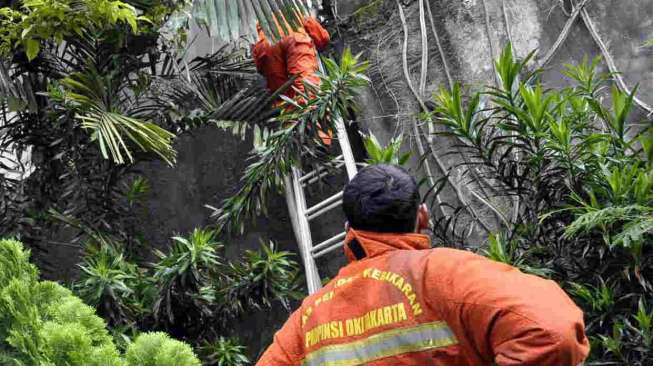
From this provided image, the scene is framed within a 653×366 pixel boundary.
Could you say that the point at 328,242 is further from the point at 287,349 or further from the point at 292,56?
the point at 287,349

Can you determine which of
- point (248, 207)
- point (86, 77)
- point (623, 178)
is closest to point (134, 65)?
point (86, 77)

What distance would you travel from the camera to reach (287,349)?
347cm

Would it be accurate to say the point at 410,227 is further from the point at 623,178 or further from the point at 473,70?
the point at 473,70

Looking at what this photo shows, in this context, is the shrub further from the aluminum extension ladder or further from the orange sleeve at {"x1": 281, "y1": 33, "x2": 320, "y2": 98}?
the orange sleeve at {"x1": 281, "y1": 33, "x2": 320, "y2": 98}

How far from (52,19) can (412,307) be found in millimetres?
4208

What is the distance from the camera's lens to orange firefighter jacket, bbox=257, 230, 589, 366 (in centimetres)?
287

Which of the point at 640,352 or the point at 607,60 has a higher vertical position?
the point at 607,60

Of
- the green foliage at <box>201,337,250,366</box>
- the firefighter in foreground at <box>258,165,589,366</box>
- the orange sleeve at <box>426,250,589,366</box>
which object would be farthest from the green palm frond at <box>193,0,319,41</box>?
the orange sleeve at <box>426,250,589,366</box>

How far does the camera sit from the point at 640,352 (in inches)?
190

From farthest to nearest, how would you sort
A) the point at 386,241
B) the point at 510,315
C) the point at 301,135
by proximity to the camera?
1. the point at 301,135
2. the point at 386,241
3. the point at 510,315

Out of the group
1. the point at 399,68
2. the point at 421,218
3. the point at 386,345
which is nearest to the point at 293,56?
the point at 399,68

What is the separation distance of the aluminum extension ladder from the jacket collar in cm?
287

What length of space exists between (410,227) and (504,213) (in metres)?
2.90

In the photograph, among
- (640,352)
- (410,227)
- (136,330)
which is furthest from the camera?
(136,330)
